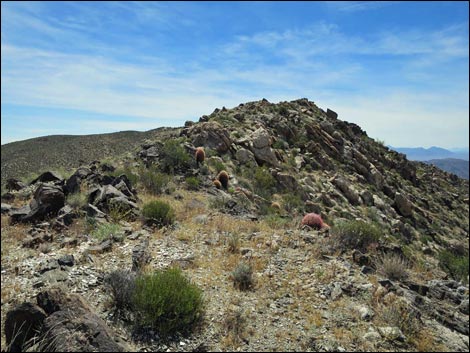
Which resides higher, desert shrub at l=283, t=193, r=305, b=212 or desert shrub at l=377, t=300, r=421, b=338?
desert shrub at l=283, t=193, r=305, b=212

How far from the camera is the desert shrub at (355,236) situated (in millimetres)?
9648

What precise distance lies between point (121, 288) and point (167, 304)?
3.09 ft

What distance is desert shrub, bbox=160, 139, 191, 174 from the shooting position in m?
18.7

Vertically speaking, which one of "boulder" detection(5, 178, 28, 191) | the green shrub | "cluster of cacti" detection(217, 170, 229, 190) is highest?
the green shrub

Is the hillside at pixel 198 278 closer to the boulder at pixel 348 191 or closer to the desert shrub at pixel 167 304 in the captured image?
the desert shrub at pixel 167 304

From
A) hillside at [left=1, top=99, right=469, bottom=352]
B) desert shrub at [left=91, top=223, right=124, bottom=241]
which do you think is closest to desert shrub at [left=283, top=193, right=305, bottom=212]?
hillside at [left=1, top=99, right=469, bottom=352]

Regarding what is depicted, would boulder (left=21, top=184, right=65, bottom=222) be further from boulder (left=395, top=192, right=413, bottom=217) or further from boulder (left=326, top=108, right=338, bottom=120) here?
boulder (left=326, top=108, right=338, bottom=120)

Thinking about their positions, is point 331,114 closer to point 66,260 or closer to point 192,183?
point 192,183

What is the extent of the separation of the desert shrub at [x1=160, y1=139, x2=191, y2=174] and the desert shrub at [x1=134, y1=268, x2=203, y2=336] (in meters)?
12.6

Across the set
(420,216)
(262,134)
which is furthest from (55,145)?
(420,216)

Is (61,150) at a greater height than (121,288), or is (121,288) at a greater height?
(61,150)

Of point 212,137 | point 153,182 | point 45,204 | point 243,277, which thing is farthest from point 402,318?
point 212,137

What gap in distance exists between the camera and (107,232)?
902 cm

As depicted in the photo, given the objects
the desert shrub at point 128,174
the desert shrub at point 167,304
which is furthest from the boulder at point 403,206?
the desert shrub at point 167,304
